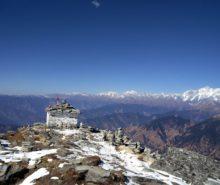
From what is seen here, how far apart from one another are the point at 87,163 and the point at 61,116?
153 ft

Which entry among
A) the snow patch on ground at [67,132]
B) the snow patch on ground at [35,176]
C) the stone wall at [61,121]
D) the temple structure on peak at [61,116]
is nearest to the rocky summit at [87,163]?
the snow patch on ground at [35,176]

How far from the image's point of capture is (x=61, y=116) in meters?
93.4

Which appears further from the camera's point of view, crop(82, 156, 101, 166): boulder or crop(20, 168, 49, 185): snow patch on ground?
crop(82, 156, 101, 166): boulder

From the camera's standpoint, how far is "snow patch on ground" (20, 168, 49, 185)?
43062 mm

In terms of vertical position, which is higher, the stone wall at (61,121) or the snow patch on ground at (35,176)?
the stone wall at (61,121)

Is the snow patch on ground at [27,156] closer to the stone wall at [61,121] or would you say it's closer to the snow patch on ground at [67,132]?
the snow patch on ground at [67,132]

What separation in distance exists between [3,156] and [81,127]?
42286 mm

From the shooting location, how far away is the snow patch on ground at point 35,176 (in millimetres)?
43062

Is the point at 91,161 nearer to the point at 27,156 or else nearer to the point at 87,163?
the point at 87,163

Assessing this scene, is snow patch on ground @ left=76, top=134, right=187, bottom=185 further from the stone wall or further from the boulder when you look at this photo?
the stone wall

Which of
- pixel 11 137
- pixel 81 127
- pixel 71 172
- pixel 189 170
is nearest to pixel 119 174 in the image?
pixel 71 172

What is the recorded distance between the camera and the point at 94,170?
1740 inches

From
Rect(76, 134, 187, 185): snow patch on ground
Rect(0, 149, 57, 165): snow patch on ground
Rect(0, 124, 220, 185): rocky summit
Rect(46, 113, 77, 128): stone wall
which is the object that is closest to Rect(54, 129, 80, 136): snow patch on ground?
Rect(0, 124, 220, 185): rocky summit

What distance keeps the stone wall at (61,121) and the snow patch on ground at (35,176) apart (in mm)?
44722
